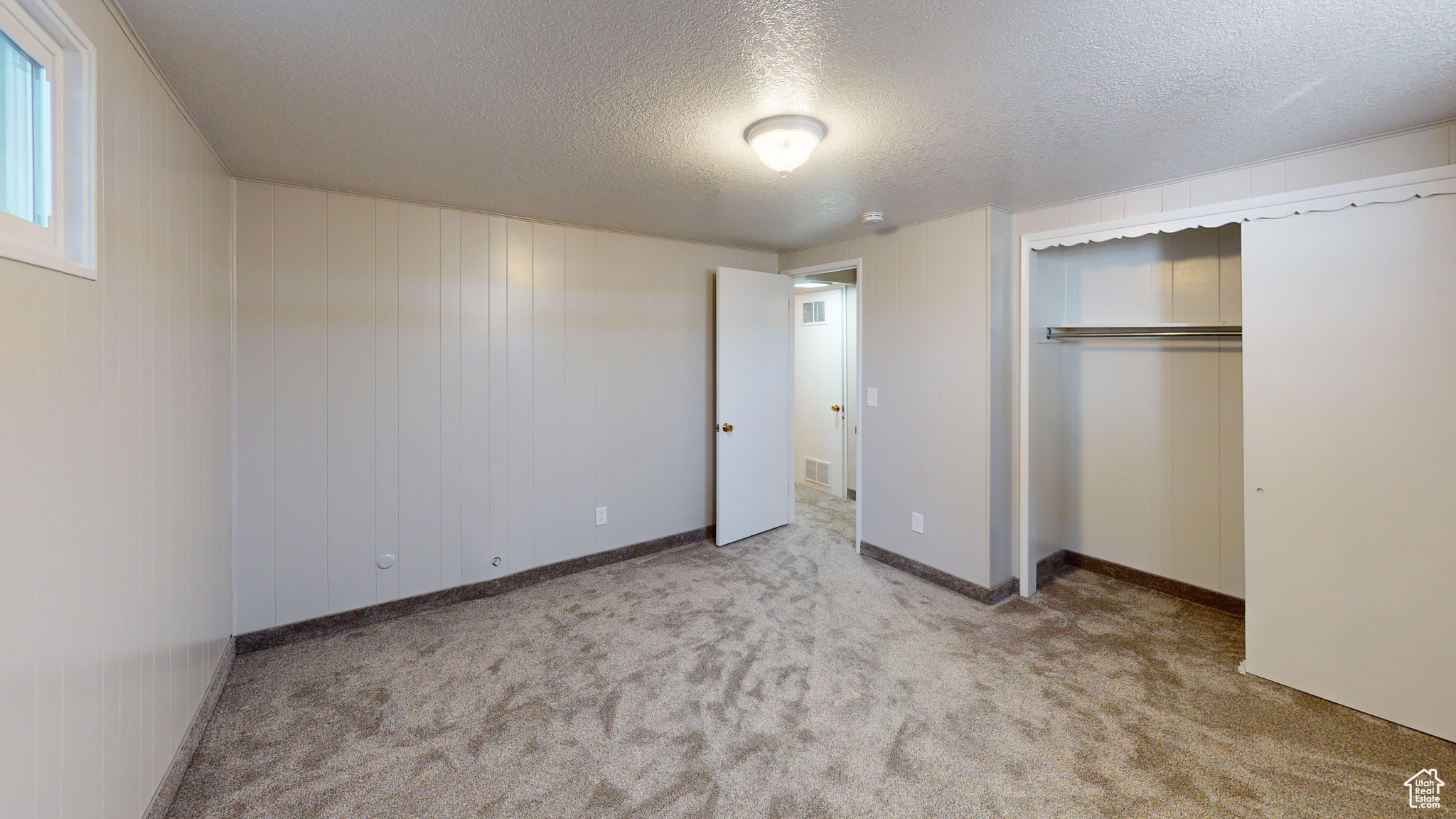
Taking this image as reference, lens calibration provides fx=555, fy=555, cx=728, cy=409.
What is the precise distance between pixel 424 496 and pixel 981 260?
3459 millimetres

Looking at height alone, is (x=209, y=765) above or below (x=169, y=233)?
below

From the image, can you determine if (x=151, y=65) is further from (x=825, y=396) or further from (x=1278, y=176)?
(x=825, y=396)

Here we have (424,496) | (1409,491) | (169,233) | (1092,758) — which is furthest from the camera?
(424,496)

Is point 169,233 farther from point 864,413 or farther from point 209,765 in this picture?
point 864,413


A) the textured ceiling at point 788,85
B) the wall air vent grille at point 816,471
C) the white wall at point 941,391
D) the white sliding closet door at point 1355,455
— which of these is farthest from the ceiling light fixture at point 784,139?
the wall air vent grille at point 816,471

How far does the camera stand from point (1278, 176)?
95.2 inches

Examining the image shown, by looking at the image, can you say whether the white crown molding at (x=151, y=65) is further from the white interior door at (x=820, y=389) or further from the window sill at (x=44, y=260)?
the white interior door at (x=820, y=389)

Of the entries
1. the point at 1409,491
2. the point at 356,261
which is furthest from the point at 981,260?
the point at 356,261

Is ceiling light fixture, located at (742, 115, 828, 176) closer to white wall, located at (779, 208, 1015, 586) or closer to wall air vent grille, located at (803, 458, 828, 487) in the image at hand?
white wall, located at (779, 208, 1015, 586)

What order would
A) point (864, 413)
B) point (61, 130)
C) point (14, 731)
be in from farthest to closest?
point (864, 413) → point (61, 130) → point (14, 731)

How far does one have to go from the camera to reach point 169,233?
183cm

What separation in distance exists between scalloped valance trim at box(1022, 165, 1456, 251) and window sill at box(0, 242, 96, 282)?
12.7 feet

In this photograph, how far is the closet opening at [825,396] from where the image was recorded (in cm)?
557

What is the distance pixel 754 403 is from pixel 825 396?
170cm
